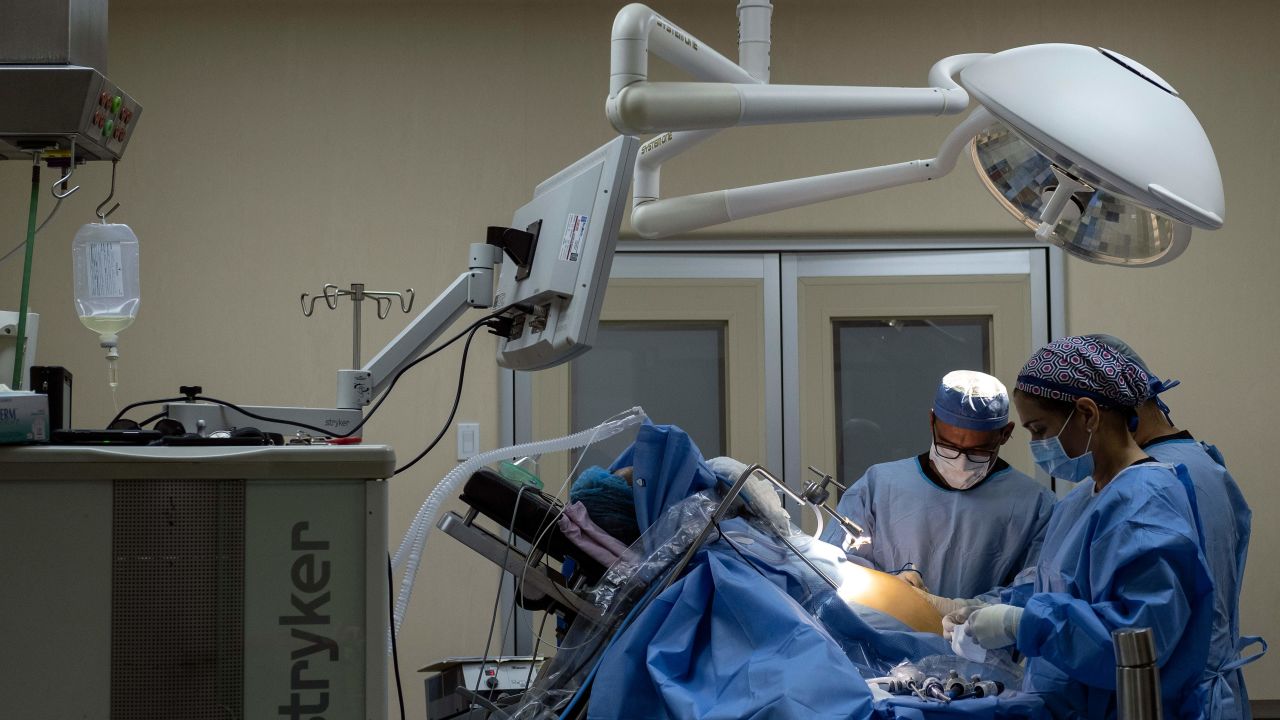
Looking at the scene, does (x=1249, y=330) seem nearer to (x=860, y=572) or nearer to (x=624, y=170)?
(x=860, y=572)

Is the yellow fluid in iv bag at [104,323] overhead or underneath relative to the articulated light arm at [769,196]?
underneath

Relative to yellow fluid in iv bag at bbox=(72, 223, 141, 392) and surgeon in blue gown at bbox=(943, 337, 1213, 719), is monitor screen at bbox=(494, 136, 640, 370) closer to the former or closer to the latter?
yellow fluid in iv bag at bbox=(72, 223, 141, 392)

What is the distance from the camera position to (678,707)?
62.2 inches

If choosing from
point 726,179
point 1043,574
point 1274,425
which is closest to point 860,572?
point 1043,574

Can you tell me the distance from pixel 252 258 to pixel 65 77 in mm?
2172

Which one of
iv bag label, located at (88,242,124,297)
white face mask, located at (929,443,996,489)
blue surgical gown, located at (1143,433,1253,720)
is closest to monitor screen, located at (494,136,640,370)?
iv bag label, located at (88,242,124,297)

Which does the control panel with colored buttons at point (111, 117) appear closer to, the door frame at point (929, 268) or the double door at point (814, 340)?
the double door at point (814, 340)

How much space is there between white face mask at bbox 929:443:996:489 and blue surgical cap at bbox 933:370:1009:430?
0.31 feet

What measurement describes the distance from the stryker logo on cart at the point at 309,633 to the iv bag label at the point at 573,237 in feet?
1.76

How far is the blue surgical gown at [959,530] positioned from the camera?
2.52 meters

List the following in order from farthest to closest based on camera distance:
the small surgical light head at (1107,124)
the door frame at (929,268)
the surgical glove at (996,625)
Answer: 1. the door frame at (929,268)
2. the surgical glove at (996,625)
3. the small surgical light head at (1107,124)

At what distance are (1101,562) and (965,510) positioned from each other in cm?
85

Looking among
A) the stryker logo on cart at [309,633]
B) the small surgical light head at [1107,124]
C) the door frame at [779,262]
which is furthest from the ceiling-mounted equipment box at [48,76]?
the door frame at [779,262]

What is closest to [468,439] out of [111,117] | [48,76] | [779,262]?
[779,262]
